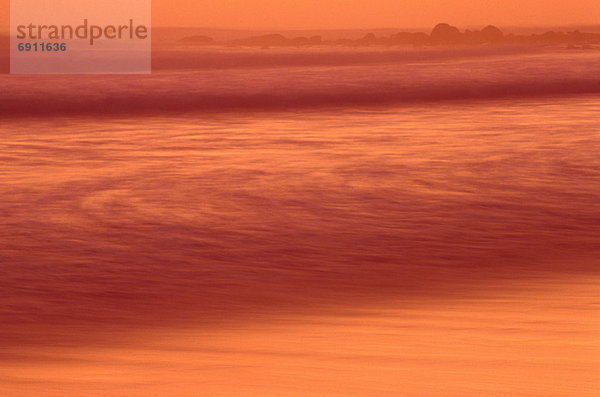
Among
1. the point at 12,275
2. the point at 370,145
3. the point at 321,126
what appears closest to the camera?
the point at 12,275

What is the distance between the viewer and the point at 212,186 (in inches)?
218

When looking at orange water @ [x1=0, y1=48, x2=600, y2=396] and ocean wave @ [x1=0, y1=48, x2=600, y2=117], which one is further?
ocean wave @ [x1=0, y1=48, x2=600, y2=117]

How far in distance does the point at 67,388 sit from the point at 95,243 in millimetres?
1881

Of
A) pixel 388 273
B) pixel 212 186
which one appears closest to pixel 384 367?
pixel 388 273

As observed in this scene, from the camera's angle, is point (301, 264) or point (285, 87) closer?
point (301, 264)

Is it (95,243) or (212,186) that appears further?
(212,186)

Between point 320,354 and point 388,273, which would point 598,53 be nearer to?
point 388,273

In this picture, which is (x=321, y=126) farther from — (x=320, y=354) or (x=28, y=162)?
(x=320, y=354)

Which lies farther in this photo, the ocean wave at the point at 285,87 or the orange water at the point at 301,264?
the ocean wave at the point at 285,87

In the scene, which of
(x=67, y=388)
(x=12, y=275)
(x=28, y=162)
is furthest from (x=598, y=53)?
(x=67, y=388)

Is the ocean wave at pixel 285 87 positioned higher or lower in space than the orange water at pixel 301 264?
lower

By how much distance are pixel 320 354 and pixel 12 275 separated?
4.41 feet

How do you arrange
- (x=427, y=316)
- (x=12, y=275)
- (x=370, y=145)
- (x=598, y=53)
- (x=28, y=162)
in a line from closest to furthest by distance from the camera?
(x=427, y=316) < (x=12, y=275) < (x=28, y=162) < (x=370, y=145) < (x=598, y=53)

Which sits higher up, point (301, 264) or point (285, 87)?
point (301, 264)
